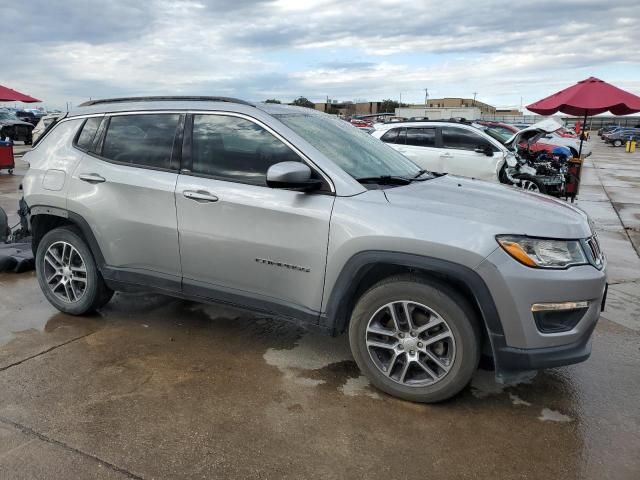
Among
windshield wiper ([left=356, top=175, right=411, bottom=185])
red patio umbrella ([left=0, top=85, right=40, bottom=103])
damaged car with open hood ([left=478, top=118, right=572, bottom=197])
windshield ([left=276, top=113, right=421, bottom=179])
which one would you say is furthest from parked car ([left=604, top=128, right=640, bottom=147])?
windshield wiper ([left=356, top=175, right=411, bottom=185])

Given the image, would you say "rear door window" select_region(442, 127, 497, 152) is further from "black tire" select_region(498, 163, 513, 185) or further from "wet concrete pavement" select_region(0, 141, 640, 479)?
"wet concrete pavement" select_region(0, 141, 640, 479)

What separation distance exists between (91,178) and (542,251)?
10.7 ft

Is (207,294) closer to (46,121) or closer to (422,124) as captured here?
(46,121)

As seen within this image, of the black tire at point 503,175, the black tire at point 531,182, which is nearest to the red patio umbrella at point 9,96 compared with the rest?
the black tire at point 503,175

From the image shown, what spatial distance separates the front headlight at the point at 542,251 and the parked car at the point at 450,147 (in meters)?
8.07

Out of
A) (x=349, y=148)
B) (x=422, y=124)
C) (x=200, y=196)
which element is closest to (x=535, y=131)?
(x=422, y=124)

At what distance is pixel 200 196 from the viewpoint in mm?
3703

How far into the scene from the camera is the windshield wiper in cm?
354

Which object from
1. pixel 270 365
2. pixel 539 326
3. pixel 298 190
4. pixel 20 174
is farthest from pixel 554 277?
pixel 20 174

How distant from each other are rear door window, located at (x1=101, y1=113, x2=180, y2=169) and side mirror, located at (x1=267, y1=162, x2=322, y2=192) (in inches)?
41.7

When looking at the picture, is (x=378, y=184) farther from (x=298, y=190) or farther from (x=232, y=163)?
(x=232, y=163)

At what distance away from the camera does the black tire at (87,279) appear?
14.4ft

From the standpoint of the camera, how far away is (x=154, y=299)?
201 inches

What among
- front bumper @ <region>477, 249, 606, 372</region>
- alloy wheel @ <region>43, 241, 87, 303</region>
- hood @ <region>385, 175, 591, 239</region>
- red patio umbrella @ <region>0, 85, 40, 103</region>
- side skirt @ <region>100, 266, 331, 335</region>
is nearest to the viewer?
front bumper @ <region>477, 249, 606, 372</region>
